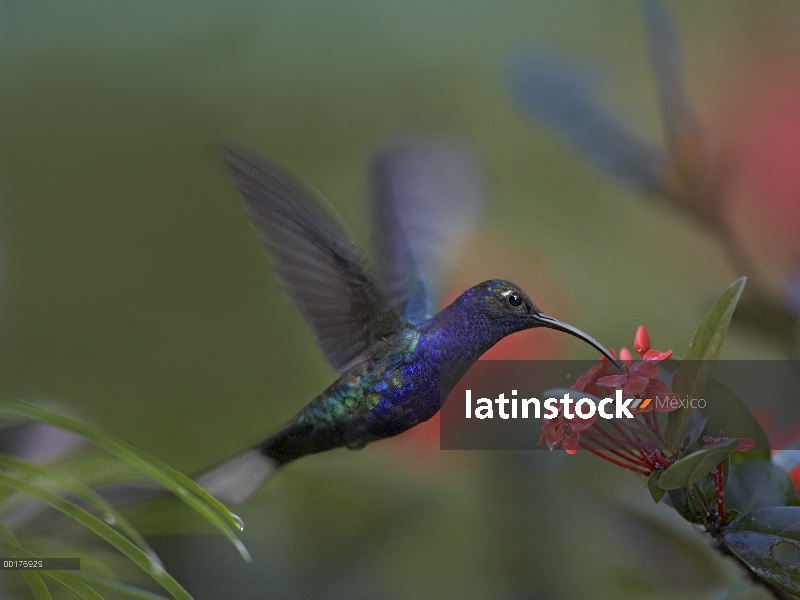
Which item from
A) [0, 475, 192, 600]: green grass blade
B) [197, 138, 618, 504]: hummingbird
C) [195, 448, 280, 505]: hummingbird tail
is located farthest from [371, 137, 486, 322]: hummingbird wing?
[0, 475, 192, 600]: green grass blade

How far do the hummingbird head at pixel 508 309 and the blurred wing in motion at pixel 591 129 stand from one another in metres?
0.15

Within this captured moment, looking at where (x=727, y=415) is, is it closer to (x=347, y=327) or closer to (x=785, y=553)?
(x=785, y=553)

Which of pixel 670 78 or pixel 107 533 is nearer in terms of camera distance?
pixel 107 533

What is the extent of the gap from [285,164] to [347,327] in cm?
70

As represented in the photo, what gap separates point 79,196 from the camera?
3.79 ft

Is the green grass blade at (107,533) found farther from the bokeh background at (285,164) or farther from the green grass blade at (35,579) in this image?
the bokeh background at (285,164)

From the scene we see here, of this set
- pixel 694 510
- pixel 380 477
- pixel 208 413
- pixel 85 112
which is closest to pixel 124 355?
pixel 208 413

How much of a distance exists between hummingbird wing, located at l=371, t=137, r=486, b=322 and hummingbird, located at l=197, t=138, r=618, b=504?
3 cm

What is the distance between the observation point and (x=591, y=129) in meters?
0.58

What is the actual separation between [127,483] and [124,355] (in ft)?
1.91

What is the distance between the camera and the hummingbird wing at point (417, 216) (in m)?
0.60

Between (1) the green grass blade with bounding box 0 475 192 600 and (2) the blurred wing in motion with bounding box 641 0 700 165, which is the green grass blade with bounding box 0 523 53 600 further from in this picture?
(2) the blurred wing in motion with bounding box 641 0 700 165

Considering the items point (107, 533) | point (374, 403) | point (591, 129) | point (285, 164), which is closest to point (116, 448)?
point (107, 533)

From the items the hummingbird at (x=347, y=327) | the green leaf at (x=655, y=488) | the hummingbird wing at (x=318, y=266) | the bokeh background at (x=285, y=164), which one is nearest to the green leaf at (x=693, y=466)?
the green leaf at (x=655, y=488)
